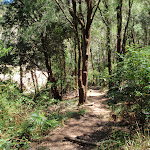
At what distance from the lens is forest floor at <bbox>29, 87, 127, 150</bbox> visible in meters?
3.43

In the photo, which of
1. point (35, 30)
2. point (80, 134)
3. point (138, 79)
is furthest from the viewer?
point (35, 30)

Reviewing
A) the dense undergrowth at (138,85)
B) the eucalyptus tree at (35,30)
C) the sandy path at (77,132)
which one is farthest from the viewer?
the eucalyptus tree at (35,30)

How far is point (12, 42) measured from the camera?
1016 cm

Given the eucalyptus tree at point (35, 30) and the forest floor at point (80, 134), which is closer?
the forest floor at point (80, 134)

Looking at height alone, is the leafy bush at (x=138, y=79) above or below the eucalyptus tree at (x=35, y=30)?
below

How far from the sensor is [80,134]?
13.8ft

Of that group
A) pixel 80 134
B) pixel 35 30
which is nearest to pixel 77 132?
pixel 80 134

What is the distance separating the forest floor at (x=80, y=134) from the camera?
3429mm

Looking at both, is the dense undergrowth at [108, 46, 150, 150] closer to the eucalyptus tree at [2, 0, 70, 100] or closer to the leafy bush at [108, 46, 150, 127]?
the leafy bush at [108, 46, 150, 127]

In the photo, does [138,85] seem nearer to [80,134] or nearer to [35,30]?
[80,134]

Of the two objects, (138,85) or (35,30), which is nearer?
(138,85)

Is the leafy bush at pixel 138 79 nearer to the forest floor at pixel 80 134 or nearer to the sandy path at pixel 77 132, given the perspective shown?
the forest floor at pixel 80 134

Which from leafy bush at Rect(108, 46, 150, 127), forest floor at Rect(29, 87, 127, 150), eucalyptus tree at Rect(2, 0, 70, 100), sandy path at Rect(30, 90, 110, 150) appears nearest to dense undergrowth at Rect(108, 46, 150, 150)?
leafy bush at Rect(108, 46, 150, 127)

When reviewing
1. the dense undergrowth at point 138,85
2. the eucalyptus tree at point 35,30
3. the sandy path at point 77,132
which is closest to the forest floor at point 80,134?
the sandy path at point 77,132
